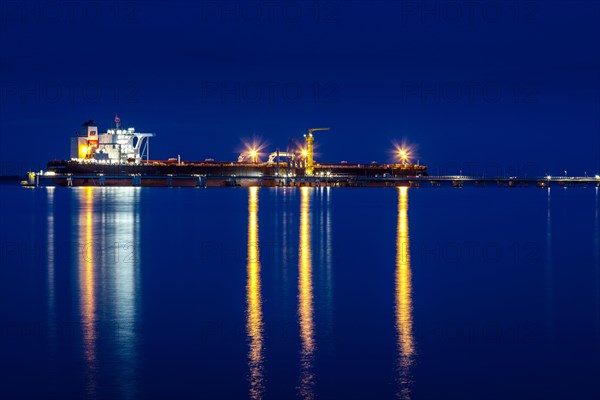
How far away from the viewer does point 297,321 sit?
9070 millimetres

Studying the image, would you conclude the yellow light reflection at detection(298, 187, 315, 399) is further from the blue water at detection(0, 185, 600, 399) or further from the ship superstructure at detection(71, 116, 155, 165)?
the ship superstructure at detection(71, 116, 155, 165)

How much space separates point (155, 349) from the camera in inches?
303

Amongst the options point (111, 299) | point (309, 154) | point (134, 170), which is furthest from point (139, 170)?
point (111, 299)

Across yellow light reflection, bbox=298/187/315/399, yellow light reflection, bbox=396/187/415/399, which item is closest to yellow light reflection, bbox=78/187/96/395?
yellow light reflection, bbox=298/187/315/399

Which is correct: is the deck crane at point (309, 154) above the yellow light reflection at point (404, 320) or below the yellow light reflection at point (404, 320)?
above

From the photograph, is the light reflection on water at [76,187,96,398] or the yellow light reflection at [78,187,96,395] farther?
the yellow light reflection at [78,187,96,395]

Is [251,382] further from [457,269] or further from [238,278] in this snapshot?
[457,269]

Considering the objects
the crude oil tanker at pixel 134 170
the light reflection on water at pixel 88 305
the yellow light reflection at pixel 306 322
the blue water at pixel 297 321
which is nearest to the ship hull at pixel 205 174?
the crude oil tanker at pixel 134 170

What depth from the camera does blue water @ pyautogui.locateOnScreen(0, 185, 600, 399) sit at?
6664 millimetres

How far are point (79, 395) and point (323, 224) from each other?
2040 centimetres

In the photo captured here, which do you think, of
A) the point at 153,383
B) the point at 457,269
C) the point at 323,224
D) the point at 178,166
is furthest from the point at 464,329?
the point at 178,166

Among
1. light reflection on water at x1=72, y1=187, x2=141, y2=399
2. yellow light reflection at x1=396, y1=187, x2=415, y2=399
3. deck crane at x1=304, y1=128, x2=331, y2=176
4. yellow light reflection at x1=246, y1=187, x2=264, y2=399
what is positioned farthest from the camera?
deck crane at x1=304, y1=128, x2=331, y2=176

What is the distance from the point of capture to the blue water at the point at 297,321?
6664 mm

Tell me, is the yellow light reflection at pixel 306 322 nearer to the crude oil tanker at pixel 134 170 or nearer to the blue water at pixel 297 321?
the blue water at pixel 297 321
